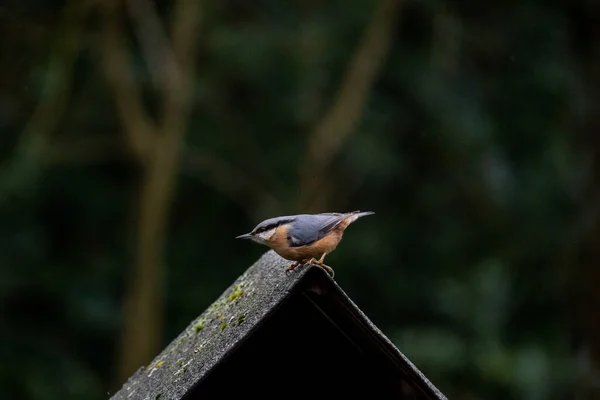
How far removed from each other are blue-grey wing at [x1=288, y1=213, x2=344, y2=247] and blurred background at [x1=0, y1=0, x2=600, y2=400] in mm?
6511

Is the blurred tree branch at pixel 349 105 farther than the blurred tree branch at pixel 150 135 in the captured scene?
Yes

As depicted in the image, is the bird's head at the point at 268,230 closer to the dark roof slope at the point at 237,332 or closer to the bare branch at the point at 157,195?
the dark roof slope at the point at 237,332

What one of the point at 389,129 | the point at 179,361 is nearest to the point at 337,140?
the point at 389,129

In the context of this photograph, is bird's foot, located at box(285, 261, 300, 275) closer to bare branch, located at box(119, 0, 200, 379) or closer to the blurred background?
the blurred background

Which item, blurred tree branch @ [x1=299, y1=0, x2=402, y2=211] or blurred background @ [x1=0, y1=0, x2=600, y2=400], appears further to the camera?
blurred tree branch @ [x1=299, y1=0, x2=402, y2=211]

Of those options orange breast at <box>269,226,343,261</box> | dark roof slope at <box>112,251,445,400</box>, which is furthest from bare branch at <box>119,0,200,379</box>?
orange breast at <box>269,226,343,261</box>

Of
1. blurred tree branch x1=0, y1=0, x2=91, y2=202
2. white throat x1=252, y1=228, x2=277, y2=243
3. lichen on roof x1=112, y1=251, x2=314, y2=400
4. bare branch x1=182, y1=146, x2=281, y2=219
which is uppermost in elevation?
white throat x1=252, y1=228, x2=277, y2=243

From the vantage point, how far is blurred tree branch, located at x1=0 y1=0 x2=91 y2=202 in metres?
10.5

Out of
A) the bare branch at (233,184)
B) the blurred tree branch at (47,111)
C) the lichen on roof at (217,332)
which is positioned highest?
the lichen on roof at (217,332)

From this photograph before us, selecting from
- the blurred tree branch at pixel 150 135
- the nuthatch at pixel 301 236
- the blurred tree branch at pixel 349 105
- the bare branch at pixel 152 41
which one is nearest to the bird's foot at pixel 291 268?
the nuthatch at pixel 301 236

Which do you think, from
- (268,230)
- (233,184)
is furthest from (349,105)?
(268,230)

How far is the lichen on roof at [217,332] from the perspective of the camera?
2.77m

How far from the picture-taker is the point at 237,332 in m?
2.80

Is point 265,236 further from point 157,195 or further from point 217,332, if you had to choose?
point 157,195
